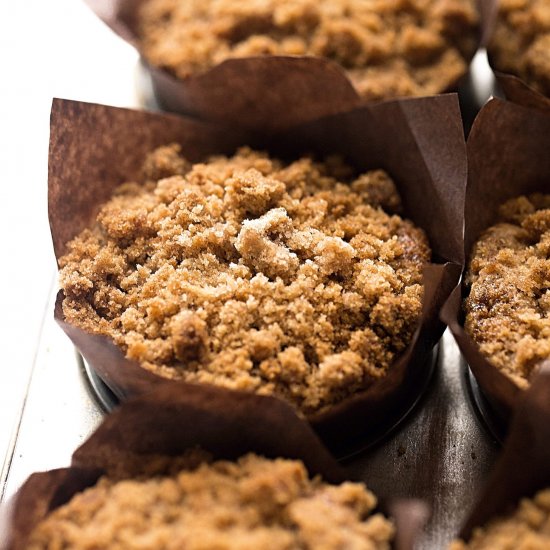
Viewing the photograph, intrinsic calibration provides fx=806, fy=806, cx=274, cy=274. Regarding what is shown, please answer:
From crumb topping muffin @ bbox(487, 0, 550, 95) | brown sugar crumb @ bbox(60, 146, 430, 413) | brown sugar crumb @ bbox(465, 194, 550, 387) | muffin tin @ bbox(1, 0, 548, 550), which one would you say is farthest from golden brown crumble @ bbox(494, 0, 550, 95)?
muffin tin @ bbox(1, 0, 548, 550)

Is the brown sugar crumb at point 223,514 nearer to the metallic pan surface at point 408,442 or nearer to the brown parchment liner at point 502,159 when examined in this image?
the metallic pan surface at point 408,442

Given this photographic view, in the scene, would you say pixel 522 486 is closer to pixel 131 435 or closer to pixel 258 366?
pixel 258 366

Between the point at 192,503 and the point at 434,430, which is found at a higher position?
the point at 192,503

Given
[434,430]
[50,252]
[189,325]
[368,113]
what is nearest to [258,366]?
[189,325]

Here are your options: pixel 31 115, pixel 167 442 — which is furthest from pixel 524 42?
pixel 31 115

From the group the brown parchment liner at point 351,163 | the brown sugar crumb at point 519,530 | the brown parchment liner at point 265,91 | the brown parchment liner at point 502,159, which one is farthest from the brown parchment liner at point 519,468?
the brown parchment liner at point 265,91
